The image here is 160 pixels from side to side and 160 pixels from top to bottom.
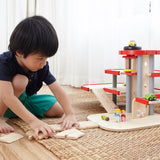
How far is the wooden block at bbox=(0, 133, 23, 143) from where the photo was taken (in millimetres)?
782

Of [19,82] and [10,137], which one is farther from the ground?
[19,82]

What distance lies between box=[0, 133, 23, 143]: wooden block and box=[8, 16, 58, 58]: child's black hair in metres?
0.27

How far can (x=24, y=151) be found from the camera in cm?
71

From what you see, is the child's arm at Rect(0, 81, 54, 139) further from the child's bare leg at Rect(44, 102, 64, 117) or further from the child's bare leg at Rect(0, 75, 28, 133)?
the child's bare leg at Rect(44, 102, 64, 117)

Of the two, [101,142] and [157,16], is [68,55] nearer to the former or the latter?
[157,16]

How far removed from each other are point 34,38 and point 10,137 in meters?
0.33

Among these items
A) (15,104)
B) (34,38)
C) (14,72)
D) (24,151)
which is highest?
(34,38)

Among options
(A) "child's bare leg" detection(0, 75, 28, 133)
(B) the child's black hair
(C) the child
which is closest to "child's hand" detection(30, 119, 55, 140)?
(C) the child

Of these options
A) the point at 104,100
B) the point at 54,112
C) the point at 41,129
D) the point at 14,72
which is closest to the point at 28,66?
the point at 14,72

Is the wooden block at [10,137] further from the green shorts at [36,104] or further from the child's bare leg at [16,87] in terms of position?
the green shorts at [36,104]

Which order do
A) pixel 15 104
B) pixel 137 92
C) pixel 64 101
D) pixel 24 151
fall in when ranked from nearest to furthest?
pixel 24 151 < pixel 15 104 < pixel 64 101 < pixel 137 92

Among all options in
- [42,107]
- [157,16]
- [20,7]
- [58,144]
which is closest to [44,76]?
[42,107]

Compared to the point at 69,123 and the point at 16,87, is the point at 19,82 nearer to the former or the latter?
the point at 16,87

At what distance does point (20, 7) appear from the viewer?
2168 millimetres
